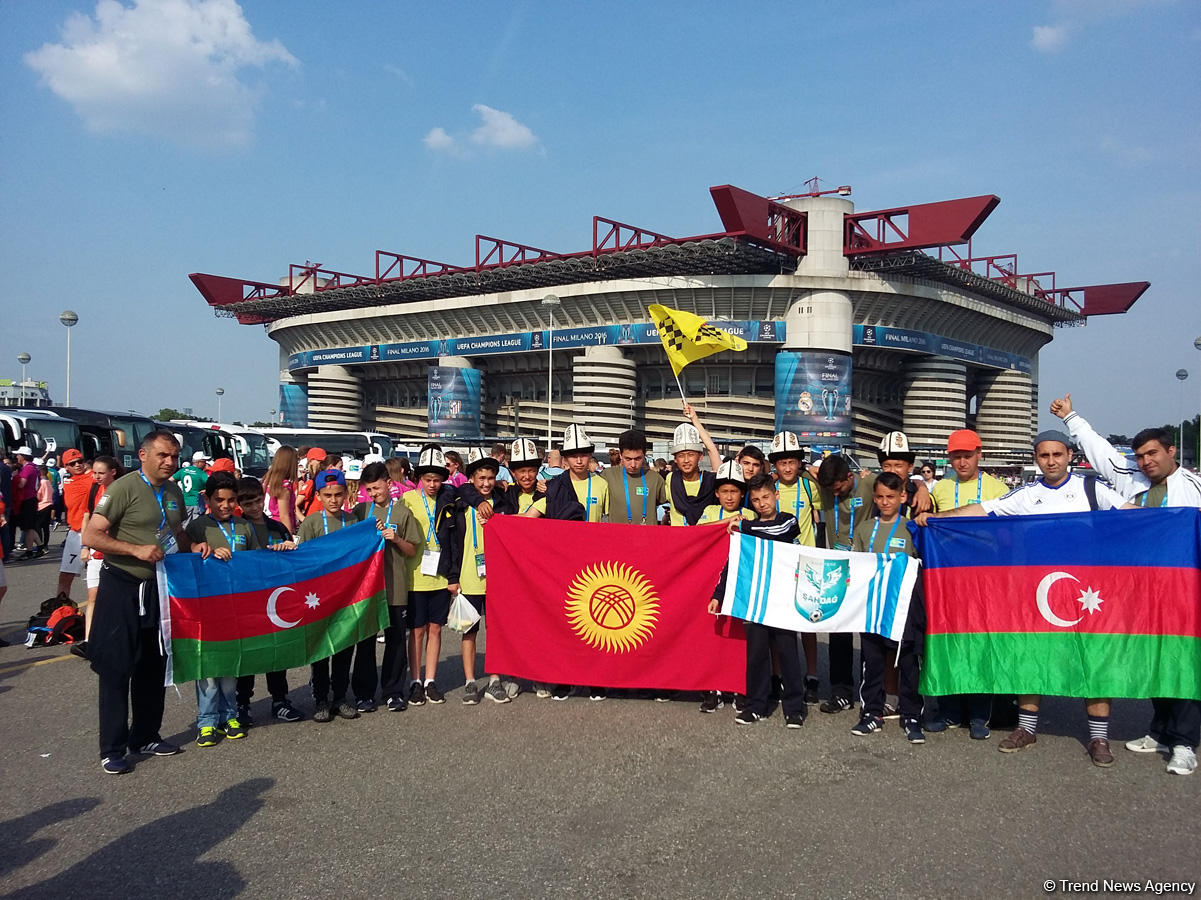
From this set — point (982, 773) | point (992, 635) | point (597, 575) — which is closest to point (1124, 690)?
point (992, 635)

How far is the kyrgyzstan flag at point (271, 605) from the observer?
5770mm

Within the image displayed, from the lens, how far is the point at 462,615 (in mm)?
6848

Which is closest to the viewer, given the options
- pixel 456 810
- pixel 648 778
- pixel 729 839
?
pixel 729 839

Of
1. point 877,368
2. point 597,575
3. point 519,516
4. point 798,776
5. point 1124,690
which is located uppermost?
point 877,368

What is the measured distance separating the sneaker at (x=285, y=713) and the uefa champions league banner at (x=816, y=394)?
4623 centimetres

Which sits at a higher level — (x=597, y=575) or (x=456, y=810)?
(x=597, y=575)

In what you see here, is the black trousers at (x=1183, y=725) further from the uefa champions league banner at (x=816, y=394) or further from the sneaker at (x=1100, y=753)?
the uefa champions league banner at (x=816, y=394)

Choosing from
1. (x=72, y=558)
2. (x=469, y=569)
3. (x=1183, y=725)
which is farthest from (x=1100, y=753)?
(x=72, y=558)

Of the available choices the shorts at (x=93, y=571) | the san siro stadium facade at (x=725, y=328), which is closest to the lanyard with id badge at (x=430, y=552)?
the shorts at (x=93, y=571)

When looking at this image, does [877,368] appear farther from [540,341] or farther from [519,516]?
[519,516]

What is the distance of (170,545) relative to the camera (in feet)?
18.9

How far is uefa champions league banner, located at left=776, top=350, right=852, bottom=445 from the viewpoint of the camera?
167ft

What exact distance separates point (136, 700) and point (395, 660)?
182 cm

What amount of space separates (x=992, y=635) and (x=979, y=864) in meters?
2.41
